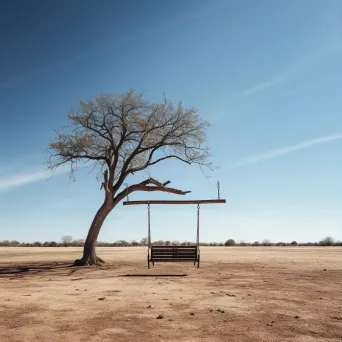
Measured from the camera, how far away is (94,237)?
23203mm

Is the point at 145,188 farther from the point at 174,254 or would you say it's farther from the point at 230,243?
the point at 230,243

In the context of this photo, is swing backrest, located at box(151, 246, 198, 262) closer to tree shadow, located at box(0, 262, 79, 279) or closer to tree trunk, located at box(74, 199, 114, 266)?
tree shadow, located at box(0, 262, 79, 279)

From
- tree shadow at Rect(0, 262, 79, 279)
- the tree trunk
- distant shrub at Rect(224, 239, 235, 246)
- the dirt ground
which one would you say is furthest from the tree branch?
distant shrub at Rect(224, 239, 235, 246)

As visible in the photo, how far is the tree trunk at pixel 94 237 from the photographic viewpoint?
22688mm

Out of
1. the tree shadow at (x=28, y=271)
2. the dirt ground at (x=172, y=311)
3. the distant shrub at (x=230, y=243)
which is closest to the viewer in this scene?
the dirt ground at (x=172, y=311)

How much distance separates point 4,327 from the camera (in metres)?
7.23

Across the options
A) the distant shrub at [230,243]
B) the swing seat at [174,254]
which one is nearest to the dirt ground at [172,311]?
the swing seat at [174,254]

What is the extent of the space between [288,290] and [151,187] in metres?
13.4

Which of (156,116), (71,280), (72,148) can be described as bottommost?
(71,280)

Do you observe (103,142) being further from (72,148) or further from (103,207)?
(103,207)

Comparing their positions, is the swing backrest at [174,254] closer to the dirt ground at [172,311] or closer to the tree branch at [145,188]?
the dirt ground at [172,311]

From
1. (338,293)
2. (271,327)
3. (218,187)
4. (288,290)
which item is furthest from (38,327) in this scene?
(218,187)

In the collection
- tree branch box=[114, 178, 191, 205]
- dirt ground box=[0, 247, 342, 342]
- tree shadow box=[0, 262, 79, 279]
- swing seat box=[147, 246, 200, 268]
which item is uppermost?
tree branch box=[114, 178, 191, 205]

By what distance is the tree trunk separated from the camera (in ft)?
74.4
